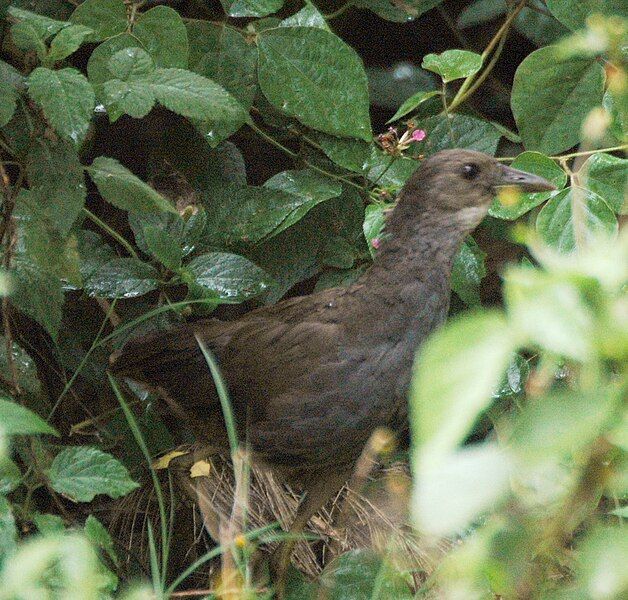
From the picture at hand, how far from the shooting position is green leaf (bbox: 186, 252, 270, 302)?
111 inches

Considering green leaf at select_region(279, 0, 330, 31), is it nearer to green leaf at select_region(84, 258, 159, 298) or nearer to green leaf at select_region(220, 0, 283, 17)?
green leaf at select_region(220, 0, 283, 17)

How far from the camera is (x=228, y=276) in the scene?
2.84 m

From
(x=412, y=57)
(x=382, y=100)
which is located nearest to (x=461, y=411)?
(x=382, y=100)

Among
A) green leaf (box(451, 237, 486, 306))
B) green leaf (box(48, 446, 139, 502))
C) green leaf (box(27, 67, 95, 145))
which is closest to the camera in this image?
green leaf (box(48, 446, 139, 502))

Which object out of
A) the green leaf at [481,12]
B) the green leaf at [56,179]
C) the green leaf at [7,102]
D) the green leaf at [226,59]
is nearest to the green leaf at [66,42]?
the green leaf at [7,102]

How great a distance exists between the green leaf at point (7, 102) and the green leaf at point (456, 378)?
1.73 metres

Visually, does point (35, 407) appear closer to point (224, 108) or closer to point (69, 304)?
point (69, 304)

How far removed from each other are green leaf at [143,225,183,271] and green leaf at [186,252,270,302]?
6 centimetres

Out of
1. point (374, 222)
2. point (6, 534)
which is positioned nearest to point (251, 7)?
point (374, 222)

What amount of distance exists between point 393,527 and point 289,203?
98 cm

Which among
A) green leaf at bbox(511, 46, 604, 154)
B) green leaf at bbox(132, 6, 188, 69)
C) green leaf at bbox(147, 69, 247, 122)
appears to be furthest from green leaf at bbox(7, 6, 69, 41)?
green leaf at bbox(511, 46, 604, 154)

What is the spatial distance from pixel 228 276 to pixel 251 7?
2.51 feet

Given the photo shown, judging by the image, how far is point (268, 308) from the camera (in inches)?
114

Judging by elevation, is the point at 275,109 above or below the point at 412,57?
above
